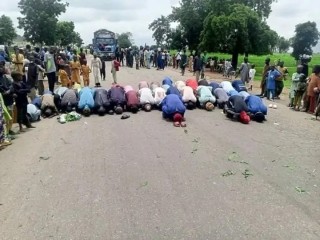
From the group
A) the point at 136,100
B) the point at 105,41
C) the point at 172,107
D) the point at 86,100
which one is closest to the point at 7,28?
the point at 105,41

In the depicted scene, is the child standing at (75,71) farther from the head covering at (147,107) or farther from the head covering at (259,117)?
the head covering at (259,117)

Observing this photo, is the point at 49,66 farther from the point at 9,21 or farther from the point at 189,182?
the point at 9,21

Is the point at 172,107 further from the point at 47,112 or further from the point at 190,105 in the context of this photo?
the point at 47,112

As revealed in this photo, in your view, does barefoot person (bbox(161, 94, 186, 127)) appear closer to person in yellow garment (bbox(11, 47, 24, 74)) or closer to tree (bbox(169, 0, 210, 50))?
person in yellow garment (bbox(11, 47, 24, 74))

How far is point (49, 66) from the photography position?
17406 millimetres

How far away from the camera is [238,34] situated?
1361 inches

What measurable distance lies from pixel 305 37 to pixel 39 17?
137 ft

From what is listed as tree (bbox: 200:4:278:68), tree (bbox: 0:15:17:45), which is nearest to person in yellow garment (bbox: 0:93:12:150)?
tree (bbox: 200:4:278:68)

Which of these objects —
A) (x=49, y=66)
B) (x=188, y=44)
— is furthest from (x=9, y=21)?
(x=49, y=66)

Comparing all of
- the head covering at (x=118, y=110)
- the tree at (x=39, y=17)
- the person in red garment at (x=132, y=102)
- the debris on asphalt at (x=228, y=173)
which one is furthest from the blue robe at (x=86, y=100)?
the tree at (x=39, y=17)

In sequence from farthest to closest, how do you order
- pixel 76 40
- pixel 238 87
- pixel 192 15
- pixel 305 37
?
pixel 76 40
pixel 305 37
pixel 192 15
pixel 238 87

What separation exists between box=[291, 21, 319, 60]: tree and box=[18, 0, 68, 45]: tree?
37630mm

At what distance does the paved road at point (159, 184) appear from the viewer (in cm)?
575

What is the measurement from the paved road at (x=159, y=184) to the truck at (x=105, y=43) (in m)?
36.7
